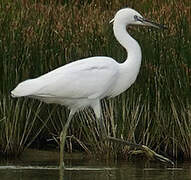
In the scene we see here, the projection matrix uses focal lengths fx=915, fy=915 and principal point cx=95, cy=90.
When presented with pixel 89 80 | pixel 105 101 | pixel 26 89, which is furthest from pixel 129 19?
pixel 26 89

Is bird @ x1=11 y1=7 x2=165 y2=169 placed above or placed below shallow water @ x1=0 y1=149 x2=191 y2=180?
above

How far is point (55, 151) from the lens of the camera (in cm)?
1262

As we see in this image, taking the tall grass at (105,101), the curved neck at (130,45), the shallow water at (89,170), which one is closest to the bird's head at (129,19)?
the curved neck at (130,45)

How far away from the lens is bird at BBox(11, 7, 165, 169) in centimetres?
1045

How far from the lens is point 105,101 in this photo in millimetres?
11953

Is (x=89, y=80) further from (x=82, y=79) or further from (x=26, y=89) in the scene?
(x=26, y=89)

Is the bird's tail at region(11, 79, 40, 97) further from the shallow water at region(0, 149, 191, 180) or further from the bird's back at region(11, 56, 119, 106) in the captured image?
the shallow water at region(0, 149, 191, 180)

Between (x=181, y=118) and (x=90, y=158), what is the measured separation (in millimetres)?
1307

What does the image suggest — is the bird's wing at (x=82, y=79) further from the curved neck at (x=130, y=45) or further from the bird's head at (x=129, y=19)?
the bird's head at (x=129, y=19)

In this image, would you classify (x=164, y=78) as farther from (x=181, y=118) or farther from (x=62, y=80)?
(x=62, y=80)

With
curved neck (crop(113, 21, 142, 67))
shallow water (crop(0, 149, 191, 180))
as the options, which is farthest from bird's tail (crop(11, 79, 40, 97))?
curved neck (crop(113, 21, 142, 67))

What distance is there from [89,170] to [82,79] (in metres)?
1.15

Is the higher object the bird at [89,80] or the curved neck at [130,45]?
the curved neck at [130,45]

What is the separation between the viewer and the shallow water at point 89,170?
10.5m
